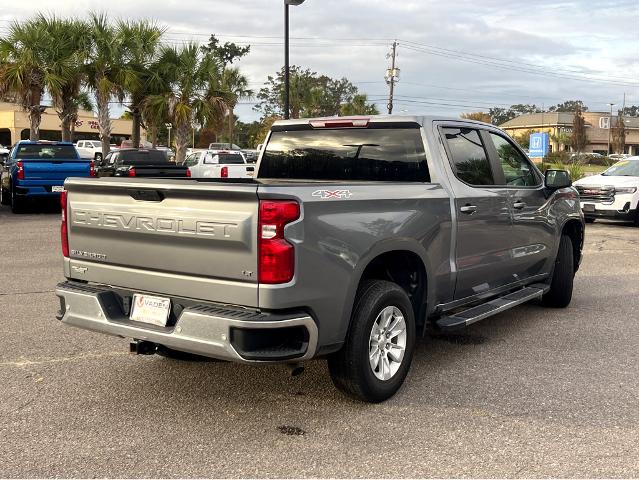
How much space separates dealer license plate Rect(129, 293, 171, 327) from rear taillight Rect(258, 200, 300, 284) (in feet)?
2.36

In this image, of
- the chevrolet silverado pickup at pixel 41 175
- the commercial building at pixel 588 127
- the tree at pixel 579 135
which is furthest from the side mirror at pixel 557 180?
the commercial building at pixel 588 127

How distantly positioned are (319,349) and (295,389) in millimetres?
932

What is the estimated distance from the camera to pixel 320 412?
4258 millimetres

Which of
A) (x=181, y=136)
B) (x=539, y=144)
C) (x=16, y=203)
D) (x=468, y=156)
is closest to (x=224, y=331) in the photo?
(x=468, y=156)

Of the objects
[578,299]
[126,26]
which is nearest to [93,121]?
[126,26]

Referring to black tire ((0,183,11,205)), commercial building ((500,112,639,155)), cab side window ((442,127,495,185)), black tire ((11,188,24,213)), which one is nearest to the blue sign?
black tire ((0,183,11,205))

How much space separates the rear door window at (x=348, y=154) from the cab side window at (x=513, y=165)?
1.16 metres

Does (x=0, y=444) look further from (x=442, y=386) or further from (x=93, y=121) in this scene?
(x=93, y=121)

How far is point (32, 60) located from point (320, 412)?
24.1 m

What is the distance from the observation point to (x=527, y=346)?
5.75 metres

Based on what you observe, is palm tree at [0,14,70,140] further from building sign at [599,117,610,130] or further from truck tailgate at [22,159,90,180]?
building sign at [599,117,610,130]

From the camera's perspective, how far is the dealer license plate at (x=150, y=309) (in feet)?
13.0

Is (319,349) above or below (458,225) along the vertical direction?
below

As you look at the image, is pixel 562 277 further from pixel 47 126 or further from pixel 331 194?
pixel 47 126
